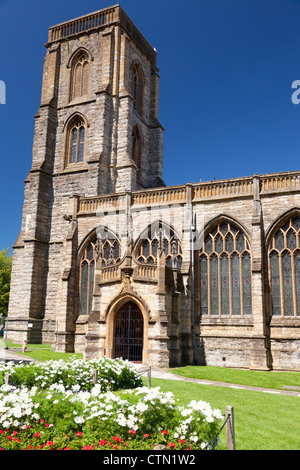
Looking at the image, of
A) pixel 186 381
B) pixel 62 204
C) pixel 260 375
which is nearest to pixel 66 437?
pixel 186 381

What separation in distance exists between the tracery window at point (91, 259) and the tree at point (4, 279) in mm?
22322

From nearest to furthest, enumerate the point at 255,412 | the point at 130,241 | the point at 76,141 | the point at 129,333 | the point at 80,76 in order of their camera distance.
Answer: the point at 255,412 → the point at 129,333 → the point at 130,241 → the point at 76,141 → the point at 80,76

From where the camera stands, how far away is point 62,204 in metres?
30.2

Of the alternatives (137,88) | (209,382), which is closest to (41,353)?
(209,382)

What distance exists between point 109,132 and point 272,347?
777 inches

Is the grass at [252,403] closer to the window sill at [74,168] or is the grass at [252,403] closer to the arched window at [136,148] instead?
the window sill at [74,168]

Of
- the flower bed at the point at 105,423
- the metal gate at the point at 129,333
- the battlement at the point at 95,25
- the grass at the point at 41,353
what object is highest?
the battlement at the point at 95,25

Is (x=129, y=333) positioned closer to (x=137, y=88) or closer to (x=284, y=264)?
(x=284, y=264)

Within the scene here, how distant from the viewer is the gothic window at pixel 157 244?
23125 millimetres

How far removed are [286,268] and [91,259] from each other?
11750 mm

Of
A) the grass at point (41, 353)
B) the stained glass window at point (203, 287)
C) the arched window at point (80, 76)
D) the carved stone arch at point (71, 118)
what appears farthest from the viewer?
the arched window at point (80, 76)

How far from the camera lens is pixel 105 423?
256 inches

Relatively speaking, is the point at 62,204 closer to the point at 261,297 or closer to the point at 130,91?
the point at 130,91

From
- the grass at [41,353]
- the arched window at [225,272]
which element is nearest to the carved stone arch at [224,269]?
the arched window at [225,272]
